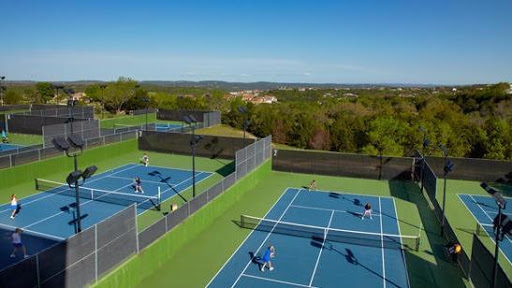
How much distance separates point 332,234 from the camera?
20.8 m

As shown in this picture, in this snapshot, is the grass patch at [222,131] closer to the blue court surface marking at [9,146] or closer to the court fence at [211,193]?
the court fence at [211,193]

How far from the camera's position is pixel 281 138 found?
192ft

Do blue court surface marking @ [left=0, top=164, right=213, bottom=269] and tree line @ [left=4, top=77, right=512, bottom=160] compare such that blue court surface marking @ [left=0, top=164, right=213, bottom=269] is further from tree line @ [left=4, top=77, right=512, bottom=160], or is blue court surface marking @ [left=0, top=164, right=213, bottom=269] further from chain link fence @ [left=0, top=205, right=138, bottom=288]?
tree line @ [left=4, top=77, right=512, bottom=160]

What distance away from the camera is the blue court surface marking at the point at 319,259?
53.3 ft

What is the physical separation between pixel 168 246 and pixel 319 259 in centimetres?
648

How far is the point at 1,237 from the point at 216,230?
9412mm

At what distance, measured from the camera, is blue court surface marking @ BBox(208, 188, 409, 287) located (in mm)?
16250

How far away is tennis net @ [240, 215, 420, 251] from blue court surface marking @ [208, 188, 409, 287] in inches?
14.1

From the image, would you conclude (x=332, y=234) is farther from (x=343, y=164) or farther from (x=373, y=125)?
(x=373, y=125)

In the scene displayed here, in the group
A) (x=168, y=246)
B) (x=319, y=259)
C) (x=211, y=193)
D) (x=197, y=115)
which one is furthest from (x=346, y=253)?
(x=197, y=115)

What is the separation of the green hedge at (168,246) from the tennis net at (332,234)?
1.80 metres

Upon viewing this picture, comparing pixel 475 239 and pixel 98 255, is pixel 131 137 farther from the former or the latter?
pixel 475 239

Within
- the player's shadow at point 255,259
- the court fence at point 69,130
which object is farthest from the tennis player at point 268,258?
the court fence at point 69,130

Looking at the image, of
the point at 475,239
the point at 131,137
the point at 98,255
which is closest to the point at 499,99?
the point at 131,137
